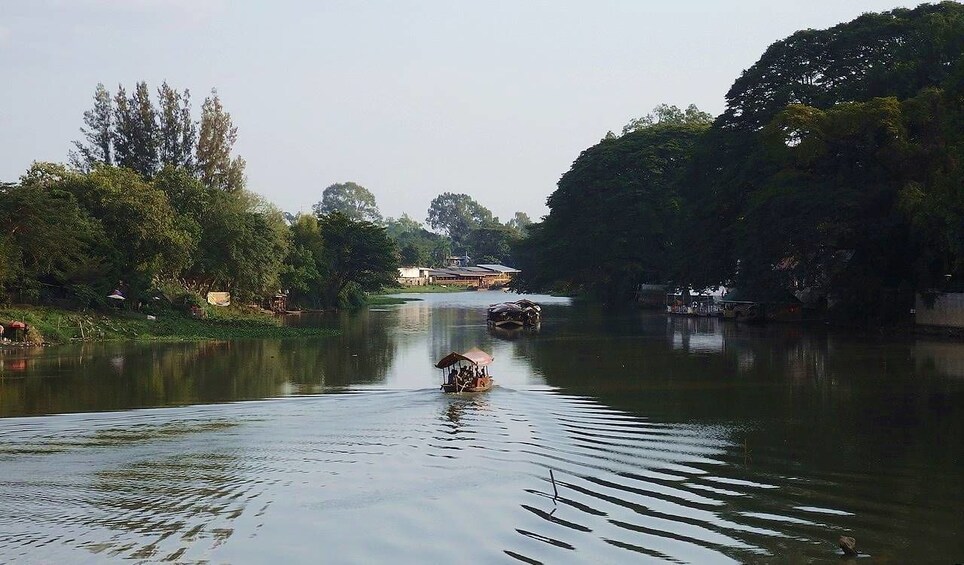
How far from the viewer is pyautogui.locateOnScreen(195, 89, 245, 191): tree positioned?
65.0 meters

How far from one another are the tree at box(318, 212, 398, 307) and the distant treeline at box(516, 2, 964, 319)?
23189 millimetres

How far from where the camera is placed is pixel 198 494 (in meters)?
13.4

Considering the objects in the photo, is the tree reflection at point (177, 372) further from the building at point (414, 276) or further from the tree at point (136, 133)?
the building at point (414, 276)

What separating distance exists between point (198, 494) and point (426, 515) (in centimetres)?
332

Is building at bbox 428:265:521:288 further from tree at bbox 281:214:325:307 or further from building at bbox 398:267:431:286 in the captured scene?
tree at bbox 281:214:325:307

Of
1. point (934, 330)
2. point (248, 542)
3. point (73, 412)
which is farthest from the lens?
point (934, 330)

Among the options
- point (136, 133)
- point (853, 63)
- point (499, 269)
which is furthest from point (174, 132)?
point (499, 269)

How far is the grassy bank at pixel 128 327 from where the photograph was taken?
35469 millimetres

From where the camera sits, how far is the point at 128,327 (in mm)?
39219

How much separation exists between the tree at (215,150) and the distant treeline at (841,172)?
29458 millimetres

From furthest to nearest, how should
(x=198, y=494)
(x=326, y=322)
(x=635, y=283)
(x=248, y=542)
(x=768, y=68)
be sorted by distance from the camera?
(x=635, y=283) → (x=326, y=322) → (x=768, y=68) → (x=198, y=494) → (x=248, y=542)

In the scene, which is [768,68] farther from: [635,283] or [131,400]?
[131,400]

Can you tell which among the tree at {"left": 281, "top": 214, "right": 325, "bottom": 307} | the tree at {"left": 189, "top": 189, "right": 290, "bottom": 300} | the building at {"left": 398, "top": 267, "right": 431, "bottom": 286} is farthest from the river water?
the building at {"left": 398, "top": 267, "right": 431, "bottom": 286}

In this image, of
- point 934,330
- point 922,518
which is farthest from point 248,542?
point 934,330
